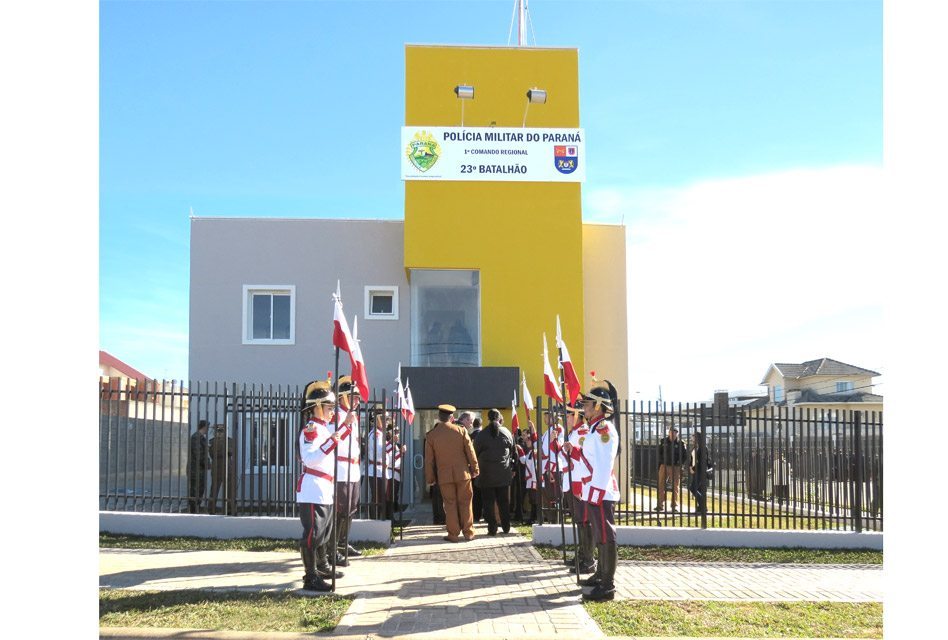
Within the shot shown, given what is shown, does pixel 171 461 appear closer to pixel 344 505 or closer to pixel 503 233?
pixel 344 505

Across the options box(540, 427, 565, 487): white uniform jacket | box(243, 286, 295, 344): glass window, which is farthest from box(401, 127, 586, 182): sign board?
box(540, 427, 565, 487): white uniform jacket

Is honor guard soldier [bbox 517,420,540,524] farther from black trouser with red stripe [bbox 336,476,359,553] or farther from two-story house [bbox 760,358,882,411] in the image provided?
two-story house [bbox 760,358,882,411]

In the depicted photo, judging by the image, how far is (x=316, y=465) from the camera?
878 cm

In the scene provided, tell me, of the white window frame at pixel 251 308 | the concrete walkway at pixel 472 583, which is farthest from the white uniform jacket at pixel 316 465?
the white window frame at pixel 251 308

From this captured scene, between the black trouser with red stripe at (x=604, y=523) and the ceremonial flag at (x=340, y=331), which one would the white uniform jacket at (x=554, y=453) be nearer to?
the black trouser with red stripe at (x=604, y=523)

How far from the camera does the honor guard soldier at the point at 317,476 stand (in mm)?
8617

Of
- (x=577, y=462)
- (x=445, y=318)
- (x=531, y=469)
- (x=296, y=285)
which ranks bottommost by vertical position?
(x=531, y=469)

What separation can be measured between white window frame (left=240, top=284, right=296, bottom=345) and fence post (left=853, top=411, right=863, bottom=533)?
44.5 feet

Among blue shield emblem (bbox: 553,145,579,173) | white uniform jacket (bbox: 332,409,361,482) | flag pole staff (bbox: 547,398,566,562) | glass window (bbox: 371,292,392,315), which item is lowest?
flag pole staff (bbox: 547,398,566,562)

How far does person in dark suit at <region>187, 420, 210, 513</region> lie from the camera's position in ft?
42.2

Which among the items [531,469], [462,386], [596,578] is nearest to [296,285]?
[462,386]

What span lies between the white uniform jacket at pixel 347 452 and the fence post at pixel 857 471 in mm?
7632

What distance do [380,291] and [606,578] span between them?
14.4 metres

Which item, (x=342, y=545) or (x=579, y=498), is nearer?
(x=579, y=498)
